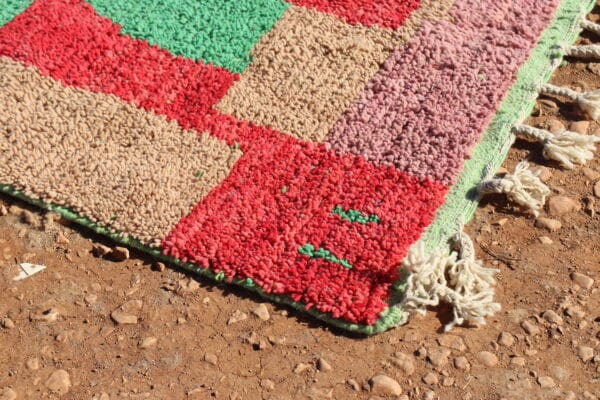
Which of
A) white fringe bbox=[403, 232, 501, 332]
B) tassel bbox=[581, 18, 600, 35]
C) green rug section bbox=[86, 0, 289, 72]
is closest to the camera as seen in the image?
white fringe bbox=[403, 232, 501, 332]

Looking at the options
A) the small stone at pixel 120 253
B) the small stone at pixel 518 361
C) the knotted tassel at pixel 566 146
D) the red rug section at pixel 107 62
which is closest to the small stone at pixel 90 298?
the small stone at pixel 120 253

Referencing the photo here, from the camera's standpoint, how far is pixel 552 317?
6.29ft

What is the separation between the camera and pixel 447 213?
2.10 meters

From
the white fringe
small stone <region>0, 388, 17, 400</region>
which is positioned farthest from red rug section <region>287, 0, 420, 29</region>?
small stone <region>0, 388, 17, 400</region>

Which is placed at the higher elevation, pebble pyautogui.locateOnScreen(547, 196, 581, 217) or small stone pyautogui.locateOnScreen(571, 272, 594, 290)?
pebble pyautogui.locateOnScreen(547, 196, 581, 217)

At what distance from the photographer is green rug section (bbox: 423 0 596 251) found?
6.82 feet

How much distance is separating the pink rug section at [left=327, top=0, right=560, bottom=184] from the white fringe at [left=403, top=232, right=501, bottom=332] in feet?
0.91

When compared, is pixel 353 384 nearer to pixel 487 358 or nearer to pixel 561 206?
pixel 487 358

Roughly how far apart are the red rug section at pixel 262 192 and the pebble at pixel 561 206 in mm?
271

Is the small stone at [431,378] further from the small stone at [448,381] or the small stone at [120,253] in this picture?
the small stone at [120,253]

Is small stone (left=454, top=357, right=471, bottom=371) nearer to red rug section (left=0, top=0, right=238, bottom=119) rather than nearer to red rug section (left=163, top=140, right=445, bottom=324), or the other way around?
red rug section (left=163, top=140, right=445, bottom=324)

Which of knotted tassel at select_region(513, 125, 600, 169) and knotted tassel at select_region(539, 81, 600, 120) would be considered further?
knotted tassel at select_region(539, 81, 600, 120)

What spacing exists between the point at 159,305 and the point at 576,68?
1.38 m

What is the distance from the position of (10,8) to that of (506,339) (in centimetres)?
169
